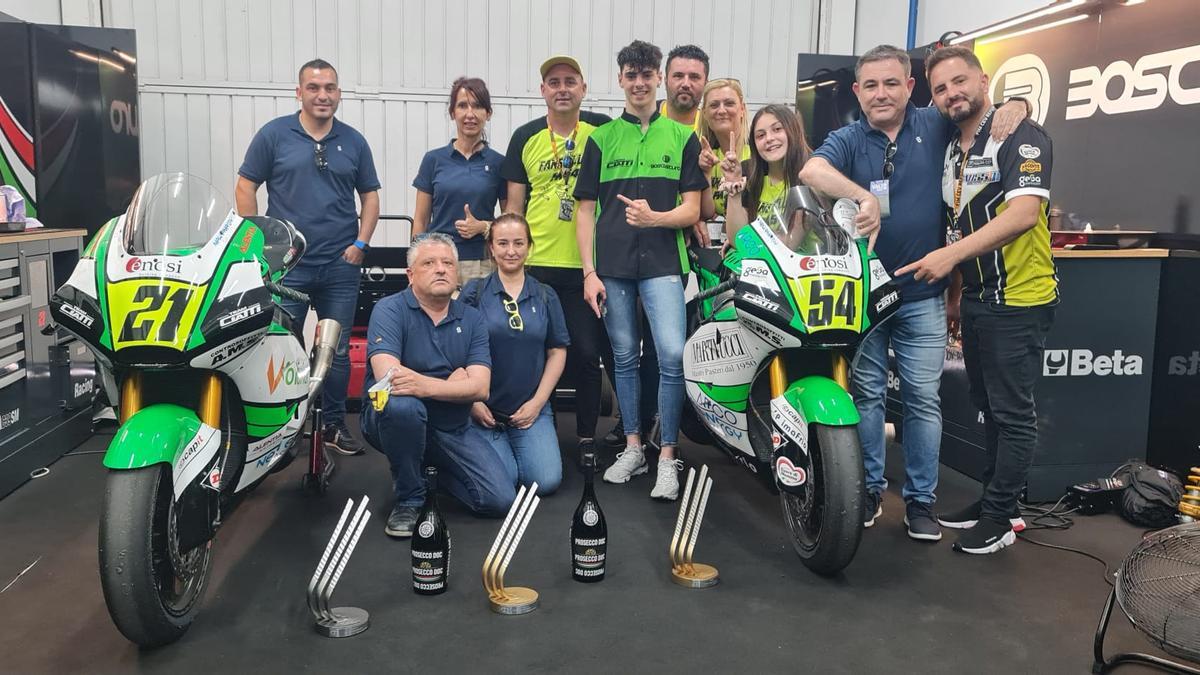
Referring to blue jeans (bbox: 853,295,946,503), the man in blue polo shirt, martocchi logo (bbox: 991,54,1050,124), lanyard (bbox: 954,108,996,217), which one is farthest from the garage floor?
martocchi logo (bbox: 991,54,1050,124)

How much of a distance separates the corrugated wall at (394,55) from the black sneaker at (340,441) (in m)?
2.42

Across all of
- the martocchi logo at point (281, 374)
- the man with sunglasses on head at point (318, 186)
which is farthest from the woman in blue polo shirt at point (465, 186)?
the martocchi logo at point (281, 374)

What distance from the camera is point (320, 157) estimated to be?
379 centimetres

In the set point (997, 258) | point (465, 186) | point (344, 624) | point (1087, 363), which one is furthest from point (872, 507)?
point (465, 186)

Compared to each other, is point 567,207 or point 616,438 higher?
point 567,207

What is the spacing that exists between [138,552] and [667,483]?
1906mm

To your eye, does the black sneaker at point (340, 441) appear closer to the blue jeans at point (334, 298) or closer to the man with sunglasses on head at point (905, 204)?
the blue jeans at point (334, 298)

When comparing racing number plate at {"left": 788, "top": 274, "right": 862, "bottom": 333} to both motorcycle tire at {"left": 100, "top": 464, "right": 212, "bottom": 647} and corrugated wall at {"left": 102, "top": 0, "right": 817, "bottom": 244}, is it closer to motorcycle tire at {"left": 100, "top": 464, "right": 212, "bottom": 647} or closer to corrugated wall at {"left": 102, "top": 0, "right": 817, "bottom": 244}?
motorcycle tire at {"left": 100, "top": 464, "right": 212, "bottom": 647}

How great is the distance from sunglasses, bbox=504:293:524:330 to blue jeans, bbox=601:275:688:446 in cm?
35

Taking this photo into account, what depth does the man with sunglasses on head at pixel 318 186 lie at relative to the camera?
3748 millimetres

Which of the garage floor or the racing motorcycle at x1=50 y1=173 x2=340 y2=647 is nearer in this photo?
the racing motorcycle at x1=50 y1=173 x2=340 y2=647

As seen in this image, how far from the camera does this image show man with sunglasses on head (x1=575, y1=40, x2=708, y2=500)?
3.42 m

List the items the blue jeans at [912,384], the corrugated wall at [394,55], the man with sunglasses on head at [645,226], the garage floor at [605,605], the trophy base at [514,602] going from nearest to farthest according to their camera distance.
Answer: the garage floor at [605,605]
the trophy base at [514,602]
the blue jeans at [912,384]
the man with sunglasses on head at [645,226]
the corrugated wall at [394,55]

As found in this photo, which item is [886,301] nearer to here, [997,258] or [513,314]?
[997,258]
